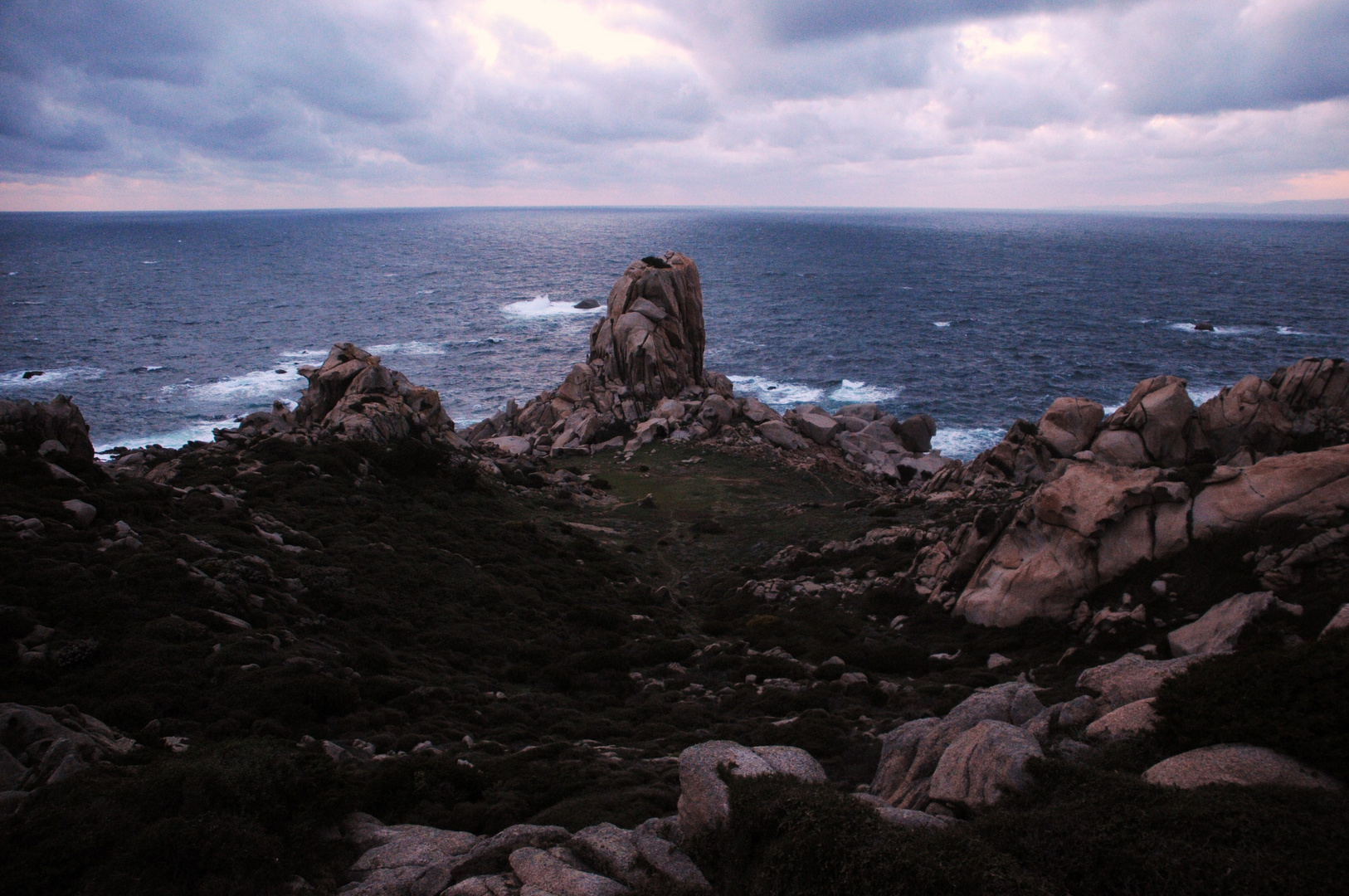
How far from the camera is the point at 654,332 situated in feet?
250

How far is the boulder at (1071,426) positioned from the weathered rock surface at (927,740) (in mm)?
35494

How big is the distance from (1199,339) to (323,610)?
5125 inches

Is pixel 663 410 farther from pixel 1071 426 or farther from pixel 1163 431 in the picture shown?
pixel 1163 431

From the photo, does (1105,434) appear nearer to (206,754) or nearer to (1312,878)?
(1312,878)

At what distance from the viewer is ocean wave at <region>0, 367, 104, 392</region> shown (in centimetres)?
9169

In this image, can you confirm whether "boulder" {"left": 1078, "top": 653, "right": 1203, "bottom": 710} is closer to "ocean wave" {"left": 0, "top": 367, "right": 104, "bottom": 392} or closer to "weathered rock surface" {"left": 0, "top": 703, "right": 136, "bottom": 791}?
"weathered rock surface" {"left": 0, "top": 703, "right": 136, "bottom": 791}

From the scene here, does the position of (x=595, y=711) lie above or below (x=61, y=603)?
below

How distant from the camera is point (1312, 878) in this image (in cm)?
895

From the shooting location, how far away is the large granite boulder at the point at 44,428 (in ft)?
101

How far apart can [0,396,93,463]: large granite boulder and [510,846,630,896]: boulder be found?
104 feet

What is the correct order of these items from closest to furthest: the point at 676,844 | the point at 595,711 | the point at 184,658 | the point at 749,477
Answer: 1. the point at 676,844
2. the point at 184,658
3. the point at 595,711
4. the point at 749,477

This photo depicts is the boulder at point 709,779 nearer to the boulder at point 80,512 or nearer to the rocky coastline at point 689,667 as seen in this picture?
the rocky coastline at point 689,667

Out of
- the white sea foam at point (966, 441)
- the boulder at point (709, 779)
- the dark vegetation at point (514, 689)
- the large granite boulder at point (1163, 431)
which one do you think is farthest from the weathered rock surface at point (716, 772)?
the white sea foam at point (966, 441)

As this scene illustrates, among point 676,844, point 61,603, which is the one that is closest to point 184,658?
point 61,603
